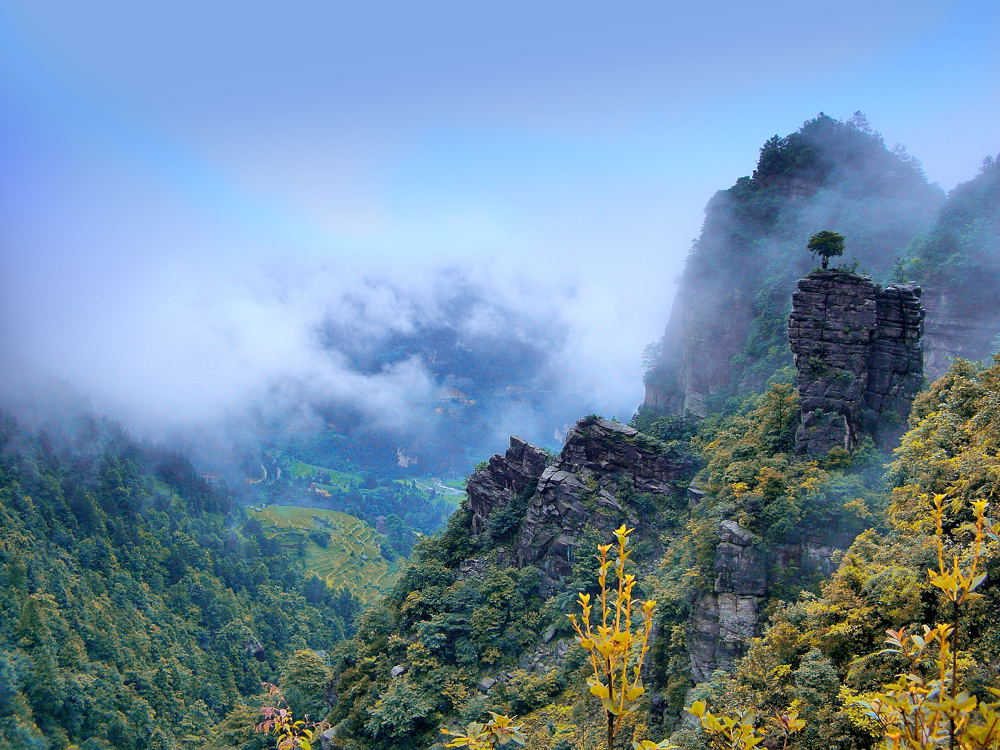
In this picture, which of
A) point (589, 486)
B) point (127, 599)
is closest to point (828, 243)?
point (589, 486)

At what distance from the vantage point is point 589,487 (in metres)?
30.8

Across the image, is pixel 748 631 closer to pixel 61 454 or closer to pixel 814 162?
pixel 814 162

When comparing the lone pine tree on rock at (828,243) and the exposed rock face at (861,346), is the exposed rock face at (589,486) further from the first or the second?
the lone pine tree on rock at (828,243)

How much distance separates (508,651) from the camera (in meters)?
27.5

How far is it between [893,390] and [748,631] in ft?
37.0

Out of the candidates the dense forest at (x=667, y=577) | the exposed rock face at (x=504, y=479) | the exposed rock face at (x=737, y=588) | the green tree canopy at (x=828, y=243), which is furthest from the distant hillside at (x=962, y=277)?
the exposed rock face at (x=737, y=588)

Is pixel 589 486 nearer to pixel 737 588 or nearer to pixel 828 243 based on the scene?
pixel 737 588

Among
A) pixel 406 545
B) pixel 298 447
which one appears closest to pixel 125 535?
pixel 406 545

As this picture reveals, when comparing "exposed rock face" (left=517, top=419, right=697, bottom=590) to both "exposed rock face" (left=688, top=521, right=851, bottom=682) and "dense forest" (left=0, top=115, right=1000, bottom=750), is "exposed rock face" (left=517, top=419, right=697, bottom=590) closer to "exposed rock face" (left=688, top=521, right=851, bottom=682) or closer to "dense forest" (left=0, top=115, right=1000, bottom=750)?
"dense forest" (left=0, top=115, right=1000, bottom=750)

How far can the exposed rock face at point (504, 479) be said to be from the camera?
33.9m

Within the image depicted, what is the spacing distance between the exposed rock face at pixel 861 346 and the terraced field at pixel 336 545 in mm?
76340

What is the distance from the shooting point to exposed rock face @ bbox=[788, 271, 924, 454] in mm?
23406

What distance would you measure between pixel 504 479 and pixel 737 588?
1735 centimetres

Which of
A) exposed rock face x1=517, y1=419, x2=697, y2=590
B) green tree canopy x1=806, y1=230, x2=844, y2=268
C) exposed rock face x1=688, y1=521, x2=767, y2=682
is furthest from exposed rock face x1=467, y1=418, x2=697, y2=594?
green tree canopy x1=806, y1=230, x2=844, y2=268
